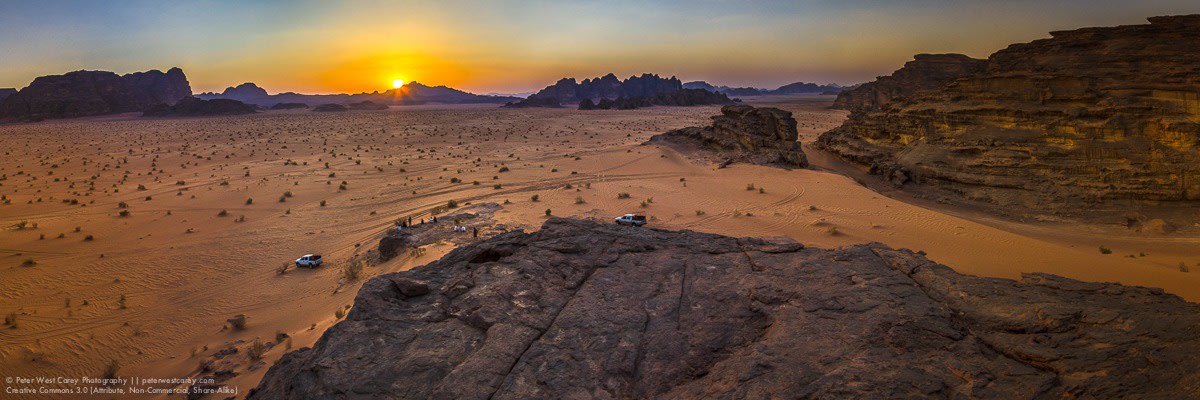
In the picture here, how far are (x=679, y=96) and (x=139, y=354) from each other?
135m

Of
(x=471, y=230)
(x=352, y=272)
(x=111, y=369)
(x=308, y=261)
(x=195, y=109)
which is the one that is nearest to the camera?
(x=111, y=369)

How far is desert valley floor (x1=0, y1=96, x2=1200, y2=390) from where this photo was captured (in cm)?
1087

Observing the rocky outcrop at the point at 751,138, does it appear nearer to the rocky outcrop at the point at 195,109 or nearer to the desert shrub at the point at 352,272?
the desert shrub at the point at 352,272

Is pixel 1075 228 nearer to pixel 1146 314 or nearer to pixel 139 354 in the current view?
pixel 1146 314

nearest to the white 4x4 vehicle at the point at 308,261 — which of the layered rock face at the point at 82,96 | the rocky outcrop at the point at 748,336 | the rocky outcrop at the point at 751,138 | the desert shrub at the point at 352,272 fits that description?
the desert shrub at the point at 352,272

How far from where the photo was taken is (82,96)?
109 meters

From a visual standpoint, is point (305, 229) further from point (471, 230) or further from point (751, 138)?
point (751, 138)

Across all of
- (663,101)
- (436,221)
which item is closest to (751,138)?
(436,221)

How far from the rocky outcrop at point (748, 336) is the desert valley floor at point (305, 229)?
15.0 ft

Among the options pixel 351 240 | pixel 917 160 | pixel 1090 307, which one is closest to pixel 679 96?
pixel 917 160

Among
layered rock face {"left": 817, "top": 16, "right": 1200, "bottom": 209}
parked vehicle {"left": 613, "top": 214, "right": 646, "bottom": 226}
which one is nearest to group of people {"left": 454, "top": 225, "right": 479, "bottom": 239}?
parked vehicle {"left": 613, "top": 214, "right": 646, "bottom": 226}

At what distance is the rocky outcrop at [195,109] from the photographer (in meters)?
106

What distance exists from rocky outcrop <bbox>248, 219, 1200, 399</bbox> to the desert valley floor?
4575 millimetres

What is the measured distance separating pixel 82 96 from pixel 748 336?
158 meters
